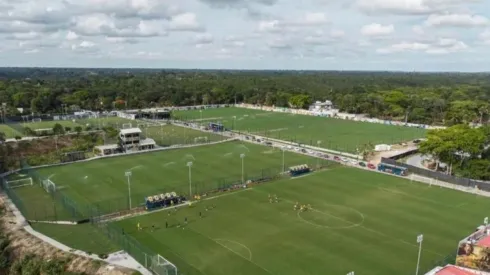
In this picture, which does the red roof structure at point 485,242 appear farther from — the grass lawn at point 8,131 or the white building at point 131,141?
the grass lawn at point 8,131

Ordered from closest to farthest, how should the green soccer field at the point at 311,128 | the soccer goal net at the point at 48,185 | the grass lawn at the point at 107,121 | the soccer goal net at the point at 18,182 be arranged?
the soccer goal net at the point at 48,185
the soccer goal net at the point at 18,182
the green soccer field at the point at 311,128
the grass lawn at the point at 107,121

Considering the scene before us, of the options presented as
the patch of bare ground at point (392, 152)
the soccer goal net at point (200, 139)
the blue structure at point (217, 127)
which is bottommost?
the soccer goal net at point (200, 139)

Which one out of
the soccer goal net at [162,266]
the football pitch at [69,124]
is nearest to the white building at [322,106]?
the football pitch at [69,124]

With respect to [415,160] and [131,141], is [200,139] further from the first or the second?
[415,160]

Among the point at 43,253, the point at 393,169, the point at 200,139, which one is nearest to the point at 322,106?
the point at 200,139

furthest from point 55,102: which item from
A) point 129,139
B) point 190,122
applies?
point 129,139

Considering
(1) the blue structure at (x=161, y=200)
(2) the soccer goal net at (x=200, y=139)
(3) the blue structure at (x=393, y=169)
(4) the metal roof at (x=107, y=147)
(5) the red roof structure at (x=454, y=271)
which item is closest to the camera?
(5) the red roof structure at (x=454, y=271)

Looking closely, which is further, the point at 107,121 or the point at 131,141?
the point at 107,121

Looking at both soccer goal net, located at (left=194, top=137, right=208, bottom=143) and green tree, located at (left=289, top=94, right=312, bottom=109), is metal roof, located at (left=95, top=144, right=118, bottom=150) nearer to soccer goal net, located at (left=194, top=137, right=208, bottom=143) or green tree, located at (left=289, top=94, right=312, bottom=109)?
soccer goal net, located at (left=194, top=137, right=208, bottom=143)
